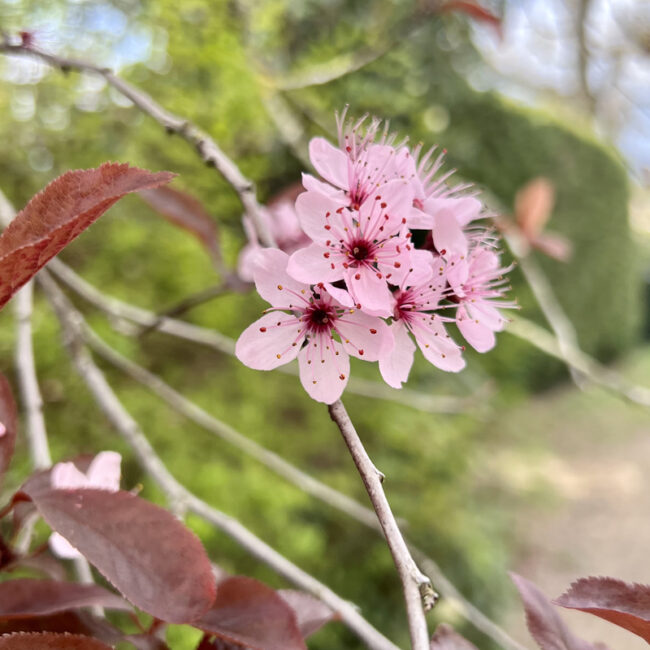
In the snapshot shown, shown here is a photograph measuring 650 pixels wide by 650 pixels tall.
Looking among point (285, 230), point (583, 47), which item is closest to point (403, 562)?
point (285, 230)

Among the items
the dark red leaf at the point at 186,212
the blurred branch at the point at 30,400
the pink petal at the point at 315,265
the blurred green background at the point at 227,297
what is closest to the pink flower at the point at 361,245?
the pink petal at the point at 315,265

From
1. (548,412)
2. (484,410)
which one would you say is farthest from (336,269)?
(548,412)

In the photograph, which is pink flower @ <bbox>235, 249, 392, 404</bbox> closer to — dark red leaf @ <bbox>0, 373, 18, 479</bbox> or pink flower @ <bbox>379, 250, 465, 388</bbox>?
pink flower @ <bbox>379, 250, 465, 388</bbox>

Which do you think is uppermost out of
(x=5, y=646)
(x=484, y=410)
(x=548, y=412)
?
(x=548, y=412)

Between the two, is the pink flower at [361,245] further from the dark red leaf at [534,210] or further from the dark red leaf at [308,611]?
the dark red leaf at [534,210]

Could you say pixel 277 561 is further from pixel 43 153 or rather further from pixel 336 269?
pixel 43 153
